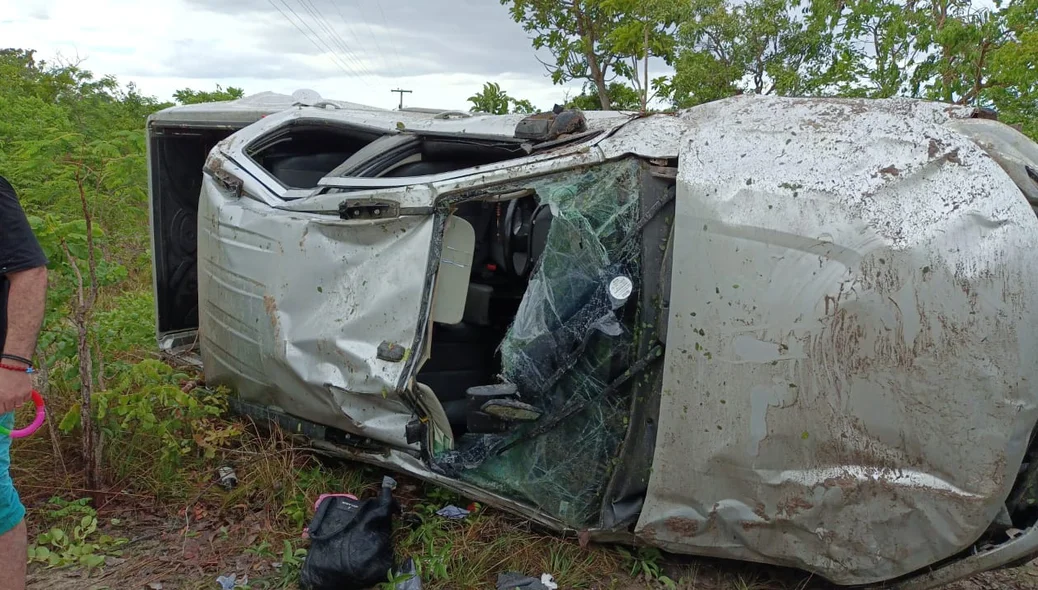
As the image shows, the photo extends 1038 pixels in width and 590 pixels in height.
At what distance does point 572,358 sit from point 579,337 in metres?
0.07

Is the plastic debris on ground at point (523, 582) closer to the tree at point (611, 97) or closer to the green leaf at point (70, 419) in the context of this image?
the green leaf at point (70, 419)

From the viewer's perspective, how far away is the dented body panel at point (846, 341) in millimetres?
1965

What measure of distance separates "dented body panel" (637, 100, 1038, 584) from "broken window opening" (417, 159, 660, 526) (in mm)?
193

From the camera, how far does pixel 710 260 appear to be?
2.18 meters

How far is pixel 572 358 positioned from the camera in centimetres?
245

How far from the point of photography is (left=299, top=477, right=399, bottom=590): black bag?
256 centimetres

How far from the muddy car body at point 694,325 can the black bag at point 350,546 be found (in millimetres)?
246

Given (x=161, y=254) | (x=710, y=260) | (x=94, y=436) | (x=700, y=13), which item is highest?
(x=700, y=13)

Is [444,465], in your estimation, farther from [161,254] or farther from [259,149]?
[161,254]

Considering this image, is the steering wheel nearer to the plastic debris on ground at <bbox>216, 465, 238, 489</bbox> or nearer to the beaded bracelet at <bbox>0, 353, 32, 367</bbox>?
the plastic debris on ground at <bbox>216, 465, 238, 489</bbox>

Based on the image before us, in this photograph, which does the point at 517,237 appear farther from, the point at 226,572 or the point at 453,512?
the point at 226,572

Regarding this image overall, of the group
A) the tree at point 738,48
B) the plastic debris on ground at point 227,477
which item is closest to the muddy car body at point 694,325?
the plastic debris on ground at point 227,477

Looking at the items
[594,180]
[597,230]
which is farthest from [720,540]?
[594,180]

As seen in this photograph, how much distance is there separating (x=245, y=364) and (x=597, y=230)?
→ 1731 mm
